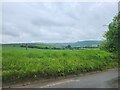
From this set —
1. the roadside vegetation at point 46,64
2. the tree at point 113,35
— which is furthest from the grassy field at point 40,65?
the tree at point 113,35

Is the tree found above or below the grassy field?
above

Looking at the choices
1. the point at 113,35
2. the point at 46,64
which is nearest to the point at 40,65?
the point at 46,64

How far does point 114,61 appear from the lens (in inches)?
917

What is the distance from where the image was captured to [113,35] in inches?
613

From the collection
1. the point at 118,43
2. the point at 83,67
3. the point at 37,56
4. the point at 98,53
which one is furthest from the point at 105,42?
the point at 98,53

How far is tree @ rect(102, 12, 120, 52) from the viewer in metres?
15.5

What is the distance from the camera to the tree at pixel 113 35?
50.7 ft

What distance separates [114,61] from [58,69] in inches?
360

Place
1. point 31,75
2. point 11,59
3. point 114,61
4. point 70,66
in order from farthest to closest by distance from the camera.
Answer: point 114,61
point 70,66
point 11,59
point 31,75

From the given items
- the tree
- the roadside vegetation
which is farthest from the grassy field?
the tree

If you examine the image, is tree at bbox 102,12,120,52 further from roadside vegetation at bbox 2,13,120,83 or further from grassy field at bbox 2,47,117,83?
grassy field at bbox 2,47,117,83

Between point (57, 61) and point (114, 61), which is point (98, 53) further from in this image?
point (57, 61)

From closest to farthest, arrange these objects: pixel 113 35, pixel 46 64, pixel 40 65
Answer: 1. pixel 40 65
2. pixel 113 35
3. pixel 46 64

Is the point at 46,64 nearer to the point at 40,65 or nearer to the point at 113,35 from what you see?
the point at 40,65
